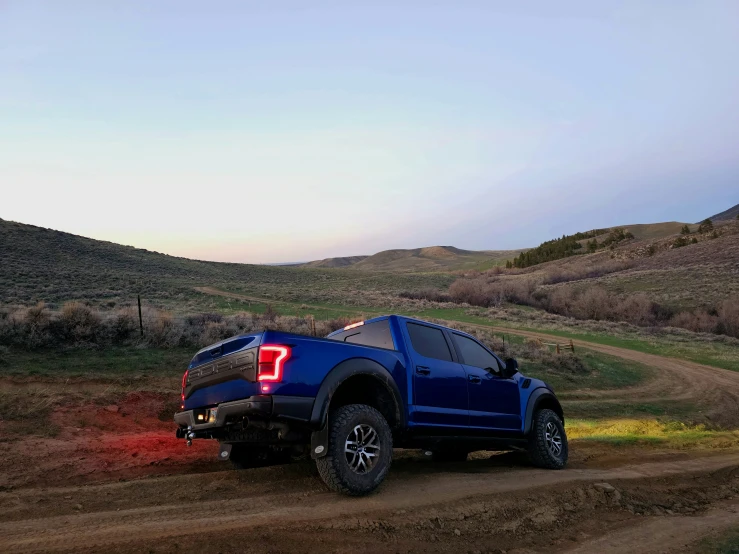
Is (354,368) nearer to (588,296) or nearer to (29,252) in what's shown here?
(588,296)

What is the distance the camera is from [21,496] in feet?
19.1

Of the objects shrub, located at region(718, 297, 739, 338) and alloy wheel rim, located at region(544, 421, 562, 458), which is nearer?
alloy wheel rim, located at region(544, 421, 562, 458)

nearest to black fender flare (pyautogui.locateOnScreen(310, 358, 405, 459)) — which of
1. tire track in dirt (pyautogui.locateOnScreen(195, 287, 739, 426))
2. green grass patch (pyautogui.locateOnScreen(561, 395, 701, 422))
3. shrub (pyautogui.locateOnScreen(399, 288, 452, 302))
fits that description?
green grass patch (pyautogui.locateOnScreen(561, 395, 701, 422))

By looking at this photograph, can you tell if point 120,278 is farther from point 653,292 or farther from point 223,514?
point 653,292

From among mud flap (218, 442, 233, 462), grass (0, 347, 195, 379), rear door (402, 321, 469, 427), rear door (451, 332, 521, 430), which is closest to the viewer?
mud flap (218, 442, 233, 462)

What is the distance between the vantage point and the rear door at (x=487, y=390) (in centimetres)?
695

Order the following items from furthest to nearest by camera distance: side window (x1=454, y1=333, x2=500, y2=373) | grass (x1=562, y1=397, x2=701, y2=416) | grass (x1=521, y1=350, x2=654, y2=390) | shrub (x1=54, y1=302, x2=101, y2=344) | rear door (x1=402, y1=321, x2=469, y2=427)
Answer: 1. grass (x1=521, y1=350, x2=654, y2=390)
2. grass (x1=562, y1=397, x2=701, y2=416)
3. shrub (x1=54, y1=302, x2=101, y2=344)
4. side window (x1=454, y1=333, x2=500, y2=373)
5. rear door (x1=402, y1=321, x2=469, y2=427)

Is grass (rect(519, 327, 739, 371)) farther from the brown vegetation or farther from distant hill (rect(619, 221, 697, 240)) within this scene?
distant hill (rect(619, 221, 697, 240))

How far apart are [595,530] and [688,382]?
21.0 metres

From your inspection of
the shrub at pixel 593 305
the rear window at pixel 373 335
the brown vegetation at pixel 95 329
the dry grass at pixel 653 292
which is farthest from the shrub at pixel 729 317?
the rear window at pixel 373 335

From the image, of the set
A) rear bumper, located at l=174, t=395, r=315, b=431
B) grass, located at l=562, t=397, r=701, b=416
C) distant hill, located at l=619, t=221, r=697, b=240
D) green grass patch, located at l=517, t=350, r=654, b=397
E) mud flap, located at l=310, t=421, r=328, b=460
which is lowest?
grass, located at l=562, t=397, r=701, b=416

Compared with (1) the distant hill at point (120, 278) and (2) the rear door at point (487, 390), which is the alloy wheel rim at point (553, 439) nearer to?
(2) the rear door at point (487, 390)

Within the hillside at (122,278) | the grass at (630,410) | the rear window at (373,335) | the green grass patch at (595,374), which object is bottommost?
the grass at (630,410)

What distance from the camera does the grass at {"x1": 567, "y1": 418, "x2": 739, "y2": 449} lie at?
10727 millimetres
